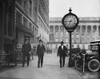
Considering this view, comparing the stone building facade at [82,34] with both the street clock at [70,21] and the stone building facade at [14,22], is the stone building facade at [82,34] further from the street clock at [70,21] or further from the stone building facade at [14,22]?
the stone building facade at [14,22]

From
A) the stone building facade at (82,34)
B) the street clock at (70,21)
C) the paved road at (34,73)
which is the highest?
the street clock at (70,21)

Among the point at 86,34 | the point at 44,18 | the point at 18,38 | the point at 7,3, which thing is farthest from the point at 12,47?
the point at 86,34

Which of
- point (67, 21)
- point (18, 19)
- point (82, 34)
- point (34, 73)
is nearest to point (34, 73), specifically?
point (34, 73)

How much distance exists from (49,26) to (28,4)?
42.7 inches

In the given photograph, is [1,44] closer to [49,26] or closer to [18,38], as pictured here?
[18,38]

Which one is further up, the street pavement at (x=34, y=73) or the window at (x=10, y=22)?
the window at (x=10, y=22)

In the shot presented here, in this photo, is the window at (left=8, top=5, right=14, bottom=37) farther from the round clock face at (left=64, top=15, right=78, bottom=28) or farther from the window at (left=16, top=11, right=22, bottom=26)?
the round clock face at (left=64, top=15, right=78, bottom=28)

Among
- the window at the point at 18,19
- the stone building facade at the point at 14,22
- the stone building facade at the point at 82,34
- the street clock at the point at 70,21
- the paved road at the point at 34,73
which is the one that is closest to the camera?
the stone building facade at the point at 14,22

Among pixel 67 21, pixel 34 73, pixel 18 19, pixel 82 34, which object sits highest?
pixel 67 21

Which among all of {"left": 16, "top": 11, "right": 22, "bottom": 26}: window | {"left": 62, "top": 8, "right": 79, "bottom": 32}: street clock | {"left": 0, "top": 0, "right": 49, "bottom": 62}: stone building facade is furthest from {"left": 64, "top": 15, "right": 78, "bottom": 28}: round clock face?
{"left": 16, "top": 11, "right": 22, "bottom": 26}: window

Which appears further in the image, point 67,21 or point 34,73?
point 67,21

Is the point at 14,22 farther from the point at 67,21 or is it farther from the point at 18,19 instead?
the point at 67,21

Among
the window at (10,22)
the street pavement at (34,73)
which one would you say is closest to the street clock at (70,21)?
the street pavement at (34,73)

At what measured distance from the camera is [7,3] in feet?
7.85
